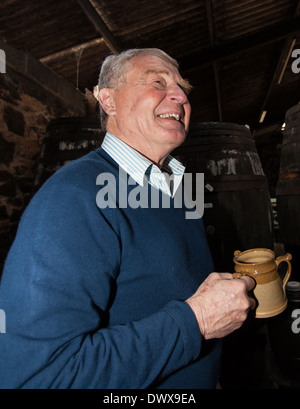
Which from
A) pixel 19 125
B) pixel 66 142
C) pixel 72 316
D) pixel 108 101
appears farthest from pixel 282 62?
pixel 72 316

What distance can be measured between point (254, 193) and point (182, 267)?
1706 millimetres

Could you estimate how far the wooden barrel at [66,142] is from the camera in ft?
7.18

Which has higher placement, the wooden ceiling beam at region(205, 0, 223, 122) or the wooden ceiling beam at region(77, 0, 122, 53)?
the wooden ceiling beam at region(205, 0, 223, 122)

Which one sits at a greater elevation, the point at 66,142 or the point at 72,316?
the point at 66,142

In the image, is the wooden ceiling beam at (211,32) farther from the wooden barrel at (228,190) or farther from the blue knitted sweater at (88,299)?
the blue knitted sweater at (88,299)

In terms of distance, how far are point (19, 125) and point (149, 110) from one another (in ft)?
6.88

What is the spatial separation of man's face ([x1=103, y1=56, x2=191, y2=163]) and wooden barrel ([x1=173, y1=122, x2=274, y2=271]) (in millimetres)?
1151

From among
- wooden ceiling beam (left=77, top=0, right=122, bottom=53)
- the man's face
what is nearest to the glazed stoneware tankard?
the man's face

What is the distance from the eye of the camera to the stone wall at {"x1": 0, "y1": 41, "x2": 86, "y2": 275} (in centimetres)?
241

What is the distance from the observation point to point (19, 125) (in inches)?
103

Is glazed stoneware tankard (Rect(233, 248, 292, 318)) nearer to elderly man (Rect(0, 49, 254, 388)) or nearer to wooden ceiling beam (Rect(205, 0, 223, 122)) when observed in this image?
elderly man (Rect(0, 49, 254, 388))

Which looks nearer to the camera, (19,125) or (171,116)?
(171,116)

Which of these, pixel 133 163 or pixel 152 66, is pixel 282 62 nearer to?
pixel 152 66

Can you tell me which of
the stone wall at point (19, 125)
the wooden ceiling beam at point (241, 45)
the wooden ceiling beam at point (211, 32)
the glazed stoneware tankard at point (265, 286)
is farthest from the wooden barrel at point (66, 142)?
the wooden ceiling beam at point (241, 45)
